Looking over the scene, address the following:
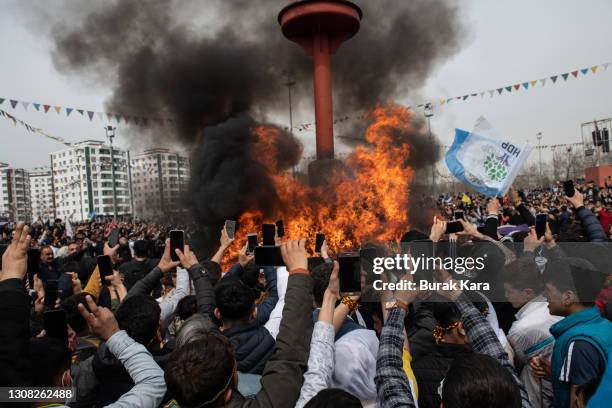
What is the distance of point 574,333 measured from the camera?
204 centimetres

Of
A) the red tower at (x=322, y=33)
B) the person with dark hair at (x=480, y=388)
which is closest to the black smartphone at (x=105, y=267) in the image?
the person with dark hair at (x=480, y=388)

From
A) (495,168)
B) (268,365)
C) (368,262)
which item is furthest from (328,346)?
(495,168)

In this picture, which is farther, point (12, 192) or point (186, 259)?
point (12, 192)

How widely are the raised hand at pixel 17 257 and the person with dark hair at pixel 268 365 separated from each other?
93 centimetres

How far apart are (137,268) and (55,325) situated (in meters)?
3.88

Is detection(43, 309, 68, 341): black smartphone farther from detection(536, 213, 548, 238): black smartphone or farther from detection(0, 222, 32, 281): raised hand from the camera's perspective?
detection(536, 213, 548, 238): black smartphone

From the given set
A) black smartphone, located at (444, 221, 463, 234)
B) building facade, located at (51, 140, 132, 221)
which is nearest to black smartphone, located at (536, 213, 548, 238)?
black smartphone, located at (444, 221, 463, 234)

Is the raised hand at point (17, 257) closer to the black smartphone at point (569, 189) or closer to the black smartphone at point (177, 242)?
the black smartphone at point (177, 242)

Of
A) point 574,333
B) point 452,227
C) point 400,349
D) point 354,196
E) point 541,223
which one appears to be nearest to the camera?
point 400,349

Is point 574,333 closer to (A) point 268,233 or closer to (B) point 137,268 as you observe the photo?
(A) point 268,233

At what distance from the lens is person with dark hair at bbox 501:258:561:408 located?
2400mm

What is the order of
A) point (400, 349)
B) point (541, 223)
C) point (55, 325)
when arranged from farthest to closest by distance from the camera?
1. point (541, 223)
2. point (55, 325)
3. point (400, 349)

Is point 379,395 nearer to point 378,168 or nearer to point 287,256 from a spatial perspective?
point 287,256

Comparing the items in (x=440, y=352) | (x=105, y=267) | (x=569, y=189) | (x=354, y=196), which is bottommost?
(x=440, y=352)
